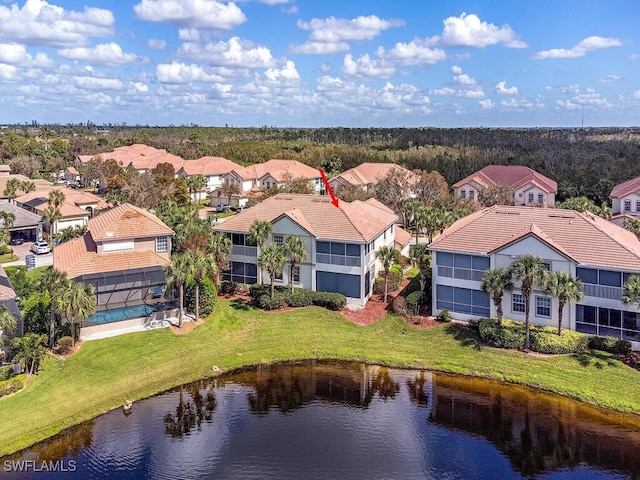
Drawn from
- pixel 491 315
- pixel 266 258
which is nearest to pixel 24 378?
pixel 266 258

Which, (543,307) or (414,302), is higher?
(543,307)

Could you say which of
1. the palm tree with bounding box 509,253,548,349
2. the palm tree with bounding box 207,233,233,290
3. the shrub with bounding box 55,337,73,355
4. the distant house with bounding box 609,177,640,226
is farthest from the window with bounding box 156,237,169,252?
the distant house with bounding box 609,177,640,226

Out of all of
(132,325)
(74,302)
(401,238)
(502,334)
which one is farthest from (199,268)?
(401,238)

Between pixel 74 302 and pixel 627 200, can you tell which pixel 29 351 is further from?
pixel 627 200

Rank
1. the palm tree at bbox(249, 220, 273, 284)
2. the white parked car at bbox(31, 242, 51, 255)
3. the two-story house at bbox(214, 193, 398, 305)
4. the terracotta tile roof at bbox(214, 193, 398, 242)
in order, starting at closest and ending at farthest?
the two-story house at bbox(214, 193, 398, 305) → the terracotta tile roof at bbox(214, 193, 398, 242) → the palm tree at bbox(249, 220, 273, 284) → the white parked car at bbox(31, 242, 51, 255)

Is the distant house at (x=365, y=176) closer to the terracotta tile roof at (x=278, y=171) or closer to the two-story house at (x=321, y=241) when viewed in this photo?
the terracotta tile roof at (x=278, y=171)

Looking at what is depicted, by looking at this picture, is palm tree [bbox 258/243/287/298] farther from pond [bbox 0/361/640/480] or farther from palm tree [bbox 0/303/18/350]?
palm tree [bbox 0/303/18/350]

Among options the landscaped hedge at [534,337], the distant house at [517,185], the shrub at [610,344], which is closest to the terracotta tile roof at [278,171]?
the distant house at [517,185]
